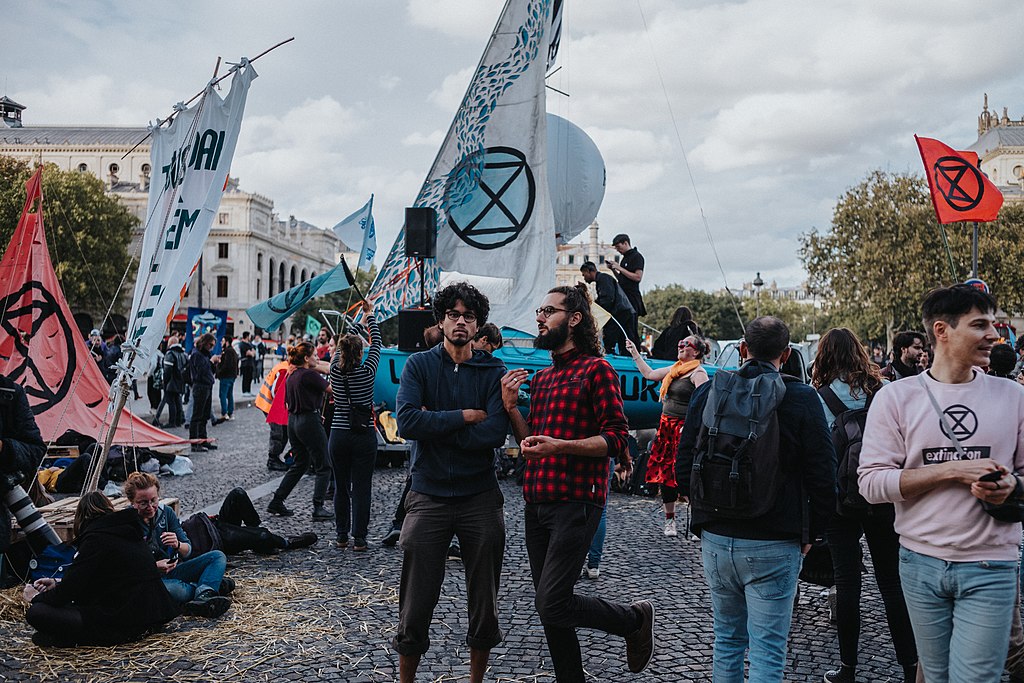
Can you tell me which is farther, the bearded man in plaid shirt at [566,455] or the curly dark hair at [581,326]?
the curly dark hair at [581,326]

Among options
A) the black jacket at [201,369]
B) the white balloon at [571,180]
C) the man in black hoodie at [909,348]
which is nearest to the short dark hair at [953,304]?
the man in black hoodie at [909,348]

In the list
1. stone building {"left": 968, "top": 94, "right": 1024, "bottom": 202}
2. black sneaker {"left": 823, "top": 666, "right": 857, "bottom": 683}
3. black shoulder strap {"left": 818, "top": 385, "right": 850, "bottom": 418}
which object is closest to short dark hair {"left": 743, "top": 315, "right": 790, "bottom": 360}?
black shoulder strap {"left": 818, "top": 385, "right": 850, "bottom": 418}

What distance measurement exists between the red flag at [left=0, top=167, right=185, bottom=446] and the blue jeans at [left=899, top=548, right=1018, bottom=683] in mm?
7960

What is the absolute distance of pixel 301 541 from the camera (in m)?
7.07

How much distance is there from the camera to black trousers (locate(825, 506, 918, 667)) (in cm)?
409

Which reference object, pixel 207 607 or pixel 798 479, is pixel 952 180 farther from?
pixel 207 607

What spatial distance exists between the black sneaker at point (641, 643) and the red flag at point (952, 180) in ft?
30.5

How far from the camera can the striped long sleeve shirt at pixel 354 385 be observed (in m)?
7.19

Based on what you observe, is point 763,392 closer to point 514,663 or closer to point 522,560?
point 514,663

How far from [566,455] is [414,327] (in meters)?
5.05

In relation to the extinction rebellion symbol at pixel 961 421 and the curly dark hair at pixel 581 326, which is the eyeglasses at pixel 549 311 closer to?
the curly dark hair at pixel 581 326

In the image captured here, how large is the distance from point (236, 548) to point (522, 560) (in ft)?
7.26

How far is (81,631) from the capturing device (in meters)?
4.73

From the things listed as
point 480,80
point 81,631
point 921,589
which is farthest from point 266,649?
point 480,80
